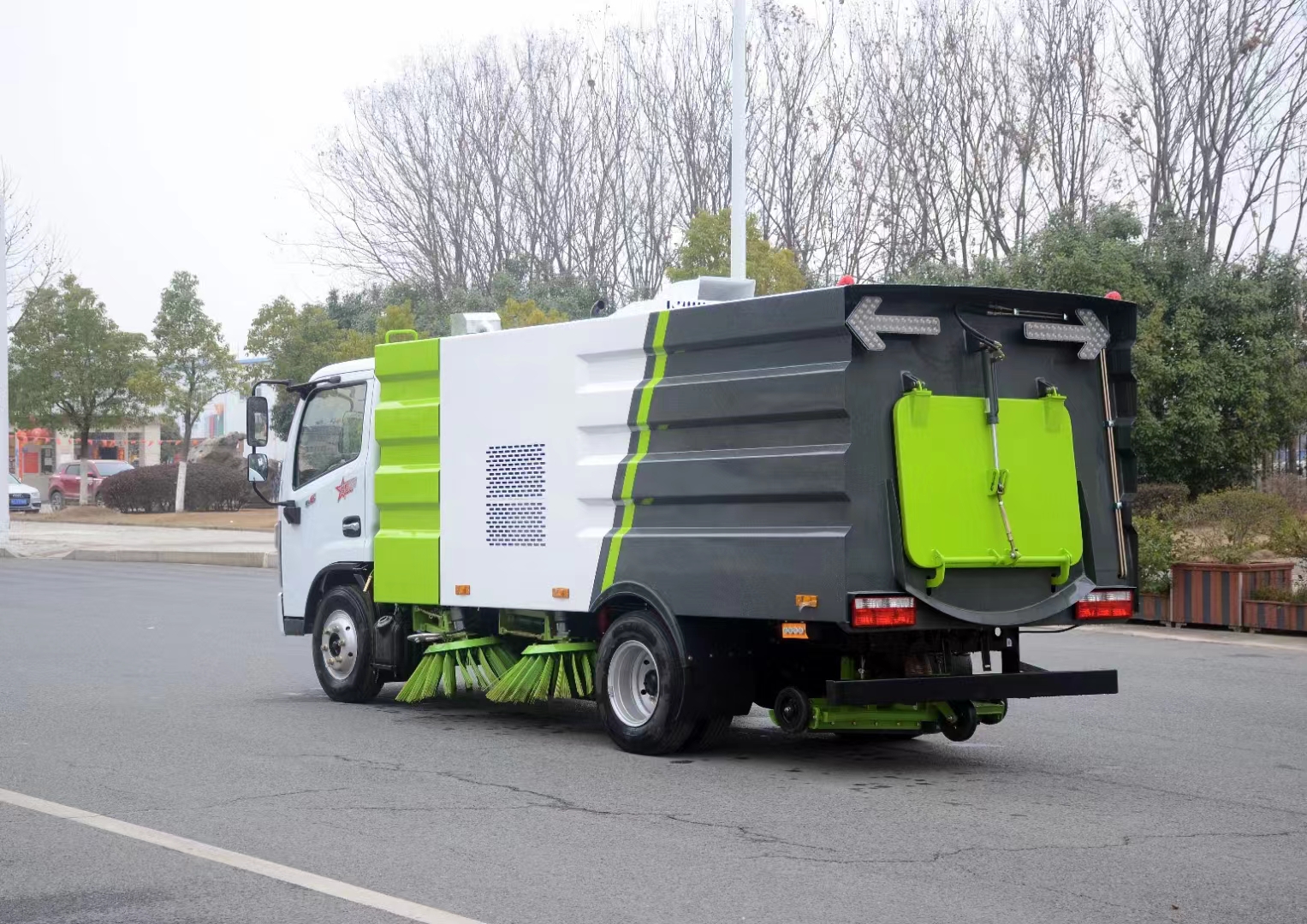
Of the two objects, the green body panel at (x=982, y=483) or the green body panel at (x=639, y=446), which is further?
the green body panel at (x=639, y=446)

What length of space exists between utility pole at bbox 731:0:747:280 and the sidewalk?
10.7 m

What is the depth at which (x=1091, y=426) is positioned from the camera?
9000 millimetres

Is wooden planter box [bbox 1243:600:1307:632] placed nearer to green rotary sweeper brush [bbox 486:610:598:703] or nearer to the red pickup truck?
green rotary sweeper brush [bbox 486:610:598:703]

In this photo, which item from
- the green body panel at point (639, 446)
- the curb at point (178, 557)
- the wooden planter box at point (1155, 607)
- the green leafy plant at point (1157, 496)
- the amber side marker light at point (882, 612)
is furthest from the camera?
the curb at point (178, 557)

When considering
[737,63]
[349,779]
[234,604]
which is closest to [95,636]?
[234,604]

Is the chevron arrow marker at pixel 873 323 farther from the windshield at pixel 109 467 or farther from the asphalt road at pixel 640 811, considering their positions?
the windshield at pixel 109 467

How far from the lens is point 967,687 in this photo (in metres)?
8.34

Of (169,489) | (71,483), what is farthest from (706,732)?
(71,483)

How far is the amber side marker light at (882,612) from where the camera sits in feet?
25.8

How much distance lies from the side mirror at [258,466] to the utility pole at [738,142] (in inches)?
361

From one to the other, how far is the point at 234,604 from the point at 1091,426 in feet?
46.4

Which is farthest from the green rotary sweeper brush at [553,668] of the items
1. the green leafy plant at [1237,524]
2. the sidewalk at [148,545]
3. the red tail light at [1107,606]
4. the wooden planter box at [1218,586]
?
the sidewalk at [148,545]

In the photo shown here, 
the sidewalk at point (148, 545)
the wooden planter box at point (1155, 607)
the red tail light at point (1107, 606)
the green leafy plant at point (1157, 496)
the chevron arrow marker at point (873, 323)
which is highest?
the chevron arrow marker at point (873, 323)

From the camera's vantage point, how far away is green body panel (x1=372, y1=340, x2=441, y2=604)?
34.7ft
